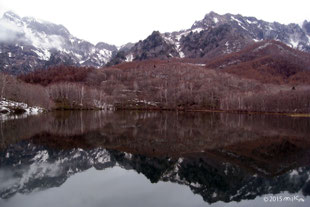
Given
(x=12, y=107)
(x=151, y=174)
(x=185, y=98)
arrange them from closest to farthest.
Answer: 1. (x=151, y=174)
2. (x=12, y=107)
3. (x=185, y=98)

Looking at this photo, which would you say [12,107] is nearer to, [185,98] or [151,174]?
[151,174]

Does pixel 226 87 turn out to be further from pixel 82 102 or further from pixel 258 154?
pixel 258 154

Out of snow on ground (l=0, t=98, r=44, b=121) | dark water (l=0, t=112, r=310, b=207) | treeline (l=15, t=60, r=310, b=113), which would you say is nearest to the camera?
dark water (l=0, t=112, r=310, b=207)

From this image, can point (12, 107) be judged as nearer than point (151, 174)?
No

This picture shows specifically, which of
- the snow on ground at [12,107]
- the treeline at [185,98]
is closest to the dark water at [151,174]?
the snow on ground at [12,107]

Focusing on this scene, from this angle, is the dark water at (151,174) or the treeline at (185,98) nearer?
the dark water at (151,174)

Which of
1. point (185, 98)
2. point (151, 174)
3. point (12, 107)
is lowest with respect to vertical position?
point (151, 174)

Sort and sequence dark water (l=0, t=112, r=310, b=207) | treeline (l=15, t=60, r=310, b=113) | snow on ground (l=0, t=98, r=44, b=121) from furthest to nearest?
treeline (l=15, t=60, r=310, b=113)
snow on ground (l=0, t=98, r=44, b=121)
dark water (l=0, t=112, r=310, b=207)

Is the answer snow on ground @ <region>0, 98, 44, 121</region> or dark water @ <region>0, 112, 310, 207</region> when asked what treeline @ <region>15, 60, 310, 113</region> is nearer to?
snow on ground @ <region>0, 98, 44, 121</region>

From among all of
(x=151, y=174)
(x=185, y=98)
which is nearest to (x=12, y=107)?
(x=151, y=174)

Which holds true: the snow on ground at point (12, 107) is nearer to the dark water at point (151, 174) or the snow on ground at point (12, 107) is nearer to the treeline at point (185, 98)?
the treeline at point (185, 98)

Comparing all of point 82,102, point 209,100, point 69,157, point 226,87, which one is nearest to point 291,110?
point 209,100

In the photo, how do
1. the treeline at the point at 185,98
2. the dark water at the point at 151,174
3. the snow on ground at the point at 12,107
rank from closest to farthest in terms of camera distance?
1. the dark water at the point at 151,174
2. the snow on ground at the point at 12,107
3. the treeline at the point at 185,98

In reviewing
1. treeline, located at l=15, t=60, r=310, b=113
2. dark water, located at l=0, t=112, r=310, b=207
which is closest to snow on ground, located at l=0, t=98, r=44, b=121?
treeline, located at l=15, t=60, r=310, b=113
